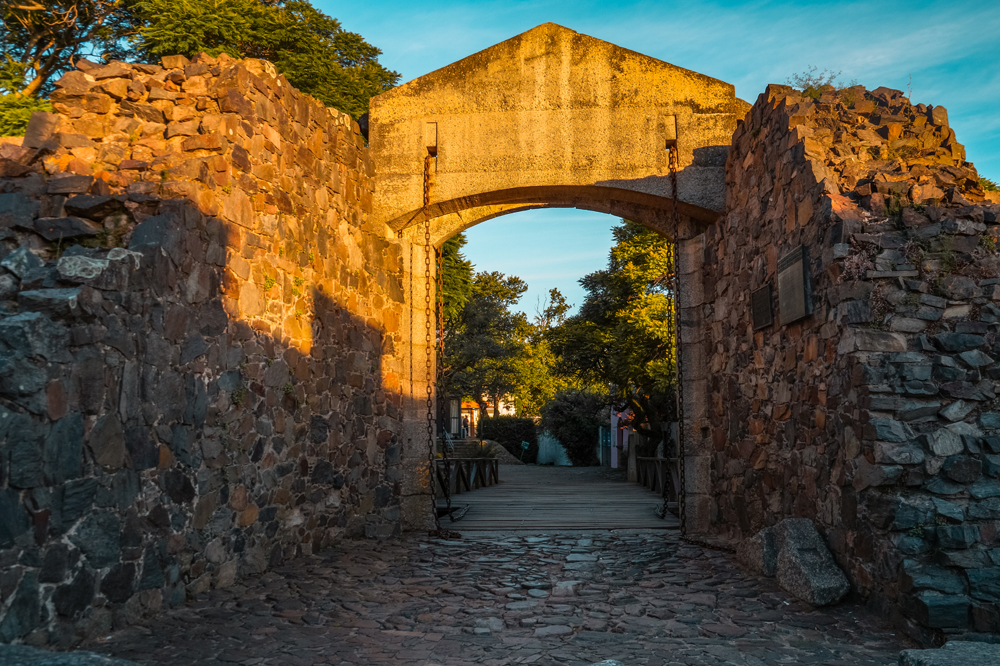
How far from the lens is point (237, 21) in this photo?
1441cm

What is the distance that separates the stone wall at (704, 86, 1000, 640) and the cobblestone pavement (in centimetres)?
44

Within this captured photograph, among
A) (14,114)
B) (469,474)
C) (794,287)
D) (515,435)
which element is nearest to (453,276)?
(469,474)

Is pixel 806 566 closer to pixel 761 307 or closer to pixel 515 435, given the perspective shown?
pixel 761 307

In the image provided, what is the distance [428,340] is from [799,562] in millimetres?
4140

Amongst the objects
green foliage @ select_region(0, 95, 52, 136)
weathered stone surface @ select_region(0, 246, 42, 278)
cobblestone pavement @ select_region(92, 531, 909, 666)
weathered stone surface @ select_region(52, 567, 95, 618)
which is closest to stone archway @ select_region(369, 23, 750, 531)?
cobblestone pavement @ select_region(92, 531, 909, 666)

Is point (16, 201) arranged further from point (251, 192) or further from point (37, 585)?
point (37, 585)

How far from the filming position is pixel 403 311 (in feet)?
24.5

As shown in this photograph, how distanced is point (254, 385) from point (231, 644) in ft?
6.36

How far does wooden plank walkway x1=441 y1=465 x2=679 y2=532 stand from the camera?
754cm

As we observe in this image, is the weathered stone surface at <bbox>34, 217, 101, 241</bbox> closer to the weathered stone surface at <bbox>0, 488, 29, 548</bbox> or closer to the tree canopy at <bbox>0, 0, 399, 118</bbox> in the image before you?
the weathered stone surface at <bbox>0, 488, 29, 548</bbox>

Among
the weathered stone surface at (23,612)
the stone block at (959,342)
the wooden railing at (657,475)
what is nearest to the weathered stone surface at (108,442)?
the weathered stone surface at (23,612)

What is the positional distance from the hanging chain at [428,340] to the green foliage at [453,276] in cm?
545

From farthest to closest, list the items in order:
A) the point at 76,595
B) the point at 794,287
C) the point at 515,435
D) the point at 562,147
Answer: the point at 515,435 → the point at 562,147 → the point at 794,287 → the point at 76,595

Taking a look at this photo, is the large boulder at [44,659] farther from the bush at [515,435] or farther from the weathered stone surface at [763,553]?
the bush at [515,435]
